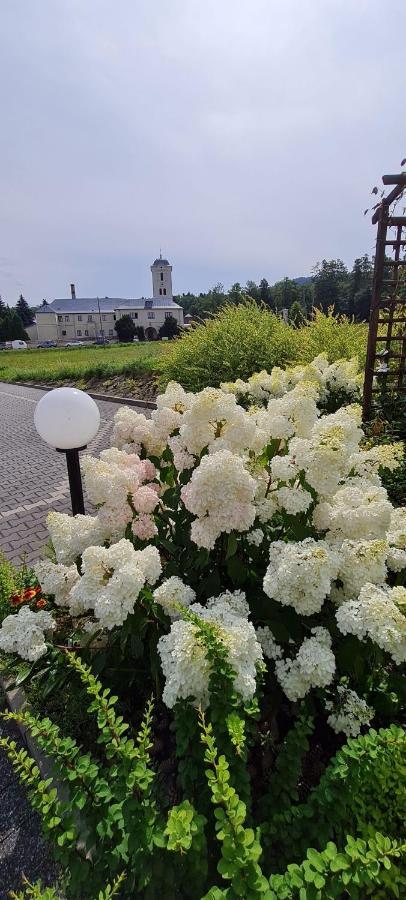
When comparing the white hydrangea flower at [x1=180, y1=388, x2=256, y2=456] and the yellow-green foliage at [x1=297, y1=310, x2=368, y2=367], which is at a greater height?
the yellow-green foliage at [x1=297, y1=310, x2=368, y2=367]

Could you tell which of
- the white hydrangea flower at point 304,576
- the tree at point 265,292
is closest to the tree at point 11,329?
the tree at point 265,292

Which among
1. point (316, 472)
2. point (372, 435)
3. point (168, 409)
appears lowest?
point (372, 435)

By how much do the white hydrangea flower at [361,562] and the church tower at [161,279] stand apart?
92.4 metres

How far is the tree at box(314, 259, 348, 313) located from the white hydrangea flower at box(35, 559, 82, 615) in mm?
65399

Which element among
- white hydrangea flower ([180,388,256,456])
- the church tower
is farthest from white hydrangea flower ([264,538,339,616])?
the church tower

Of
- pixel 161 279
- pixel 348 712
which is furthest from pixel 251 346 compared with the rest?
pixel 161 279

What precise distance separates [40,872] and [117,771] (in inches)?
32.6

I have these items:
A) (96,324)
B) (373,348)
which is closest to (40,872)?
(373,348)

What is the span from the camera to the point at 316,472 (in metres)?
1.61

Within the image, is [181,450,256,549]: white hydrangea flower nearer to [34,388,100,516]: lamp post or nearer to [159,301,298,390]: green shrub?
[34,388,100,516]: lamp post

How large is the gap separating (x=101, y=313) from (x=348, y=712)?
92.3m

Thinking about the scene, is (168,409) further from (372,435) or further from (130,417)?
(372,435)

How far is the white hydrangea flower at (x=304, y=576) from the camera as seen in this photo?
55.1 inches

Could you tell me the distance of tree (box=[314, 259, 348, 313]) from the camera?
2443 inches
